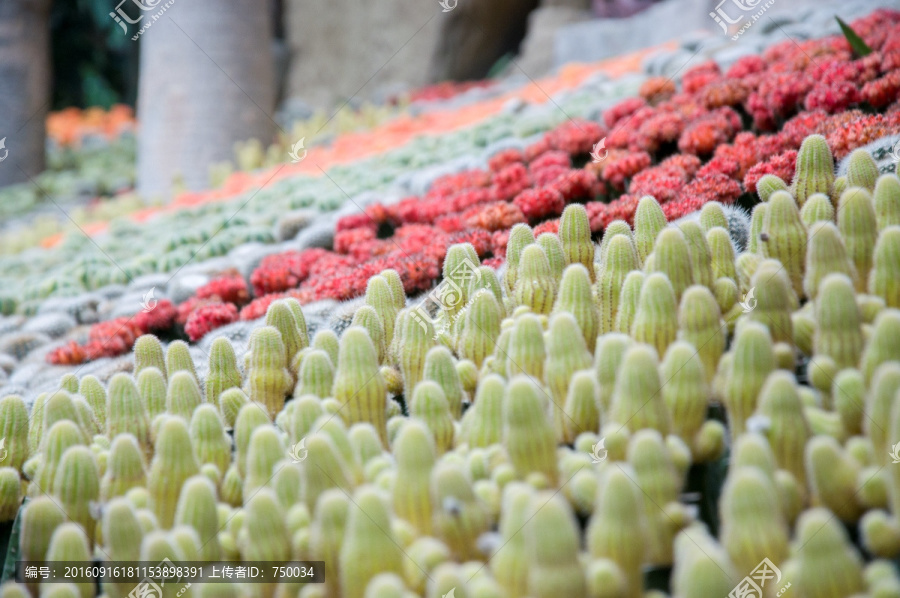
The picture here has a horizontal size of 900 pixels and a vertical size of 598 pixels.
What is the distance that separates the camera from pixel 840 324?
162 centimetres

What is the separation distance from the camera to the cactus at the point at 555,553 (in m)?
1.26

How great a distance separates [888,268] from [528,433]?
36.3 inches

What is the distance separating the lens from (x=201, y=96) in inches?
260

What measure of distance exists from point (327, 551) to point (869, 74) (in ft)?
10.1

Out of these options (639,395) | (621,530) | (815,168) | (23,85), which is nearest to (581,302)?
Result: (639,395)

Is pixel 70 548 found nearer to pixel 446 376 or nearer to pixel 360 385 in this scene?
pixel 360 385

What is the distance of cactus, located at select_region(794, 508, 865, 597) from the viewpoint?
1212 millimetres

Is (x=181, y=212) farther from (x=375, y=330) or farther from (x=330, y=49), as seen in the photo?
(x=330, y=49)

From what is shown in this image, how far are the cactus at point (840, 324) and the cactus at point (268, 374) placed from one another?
1.36m

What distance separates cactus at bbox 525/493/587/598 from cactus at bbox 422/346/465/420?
25.1 inches

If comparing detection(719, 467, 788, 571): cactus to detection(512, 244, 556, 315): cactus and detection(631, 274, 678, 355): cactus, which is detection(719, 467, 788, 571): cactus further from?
detection(512, 244, 556, 315): cactus

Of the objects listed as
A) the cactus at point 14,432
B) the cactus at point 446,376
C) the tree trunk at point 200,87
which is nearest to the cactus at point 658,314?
the cactus at point 446,376

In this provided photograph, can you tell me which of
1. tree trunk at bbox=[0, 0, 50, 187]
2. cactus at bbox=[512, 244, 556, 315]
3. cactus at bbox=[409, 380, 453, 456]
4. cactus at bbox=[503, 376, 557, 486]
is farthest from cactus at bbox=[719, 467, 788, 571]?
tree trunk at bbox=[0, 0, 50, 187]

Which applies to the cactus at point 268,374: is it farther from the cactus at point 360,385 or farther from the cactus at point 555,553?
the cactus at point 555,553
